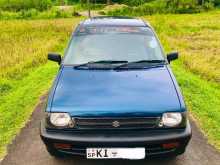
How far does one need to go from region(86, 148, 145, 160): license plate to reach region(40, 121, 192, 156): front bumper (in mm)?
52

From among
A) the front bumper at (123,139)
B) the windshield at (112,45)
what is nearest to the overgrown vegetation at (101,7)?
the windshield at (112,45)

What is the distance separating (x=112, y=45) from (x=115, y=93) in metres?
1.56

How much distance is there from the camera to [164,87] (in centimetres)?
596

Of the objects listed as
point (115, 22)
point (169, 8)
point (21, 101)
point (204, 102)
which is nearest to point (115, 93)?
point (115, 22)

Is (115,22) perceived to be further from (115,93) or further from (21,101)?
(21,101)

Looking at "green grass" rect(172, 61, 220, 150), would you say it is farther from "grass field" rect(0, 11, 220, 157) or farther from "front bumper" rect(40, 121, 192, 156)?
"front bumper" rect(40, 121, 192, 156)

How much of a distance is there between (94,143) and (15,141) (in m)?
2.13

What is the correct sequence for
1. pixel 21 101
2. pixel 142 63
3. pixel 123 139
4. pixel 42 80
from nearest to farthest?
1. pixel 123 139
2. pixel 142 63
3. pixel 21 101
4. pixel 42 80

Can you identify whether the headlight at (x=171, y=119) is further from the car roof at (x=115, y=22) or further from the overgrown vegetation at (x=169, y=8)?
the overgrown vegetation at (x=169, y=8)

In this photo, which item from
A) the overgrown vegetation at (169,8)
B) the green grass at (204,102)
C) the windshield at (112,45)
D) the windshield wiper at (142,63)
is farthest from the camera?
the overgrown vegetation at (169,8)

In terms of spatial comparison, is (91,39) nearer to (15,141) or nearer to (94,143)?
(15,141)

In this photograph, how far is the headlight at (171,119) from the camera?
5445 mm

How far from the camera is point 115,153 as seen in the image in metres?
5.36

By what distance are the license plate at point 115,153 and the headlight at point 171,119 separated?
1.38 feet
